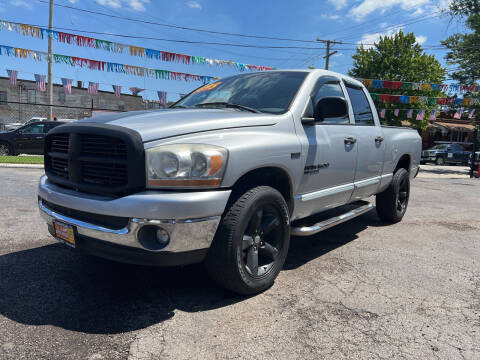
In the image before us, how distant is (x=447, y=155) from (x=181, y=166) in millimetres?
26424

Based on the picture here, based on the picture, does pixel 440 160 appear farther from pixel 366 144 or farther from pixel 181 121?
pixel 181 121

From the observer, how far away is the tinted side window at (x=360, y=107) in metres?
4.30

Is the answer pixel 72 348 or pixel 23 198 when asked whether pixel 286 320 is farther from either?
pixel 23 198

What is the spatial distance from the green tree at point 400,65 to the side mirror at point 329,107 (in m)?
25.9

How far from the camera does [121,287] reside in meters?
2.89

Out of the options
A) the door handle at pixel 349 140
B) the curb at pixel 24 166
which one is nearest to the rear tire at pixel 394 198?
the door handle at pixel 349 140

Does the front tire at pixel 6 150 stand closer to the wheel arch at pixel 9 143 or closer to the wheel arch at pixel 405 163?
the wheel arch at pixel 9 143

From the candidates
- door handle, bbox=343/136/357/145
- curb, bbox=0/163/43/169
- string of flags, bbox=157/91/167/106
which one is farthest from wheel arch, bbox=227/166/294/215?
string of flags, bbox=157/91/167/106

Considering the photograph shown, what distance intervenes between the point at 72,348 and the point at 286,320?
1.33m

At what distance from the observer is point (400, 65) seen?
2803cm

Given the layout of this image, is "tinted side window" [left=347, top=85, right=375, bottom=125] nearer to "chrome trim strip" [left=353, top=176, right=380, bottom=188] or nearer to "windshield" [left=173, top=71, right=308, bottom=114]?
"chrome trim strip" [left=353, top=176, right=380, bottom=188]

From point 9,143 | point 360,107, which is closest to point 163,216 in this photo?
point 360,107

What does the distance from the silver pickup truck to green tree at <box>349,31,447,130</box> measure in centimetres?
2596

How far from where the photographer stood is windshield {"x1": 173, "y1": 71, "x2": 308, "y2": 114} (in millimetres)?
3355
